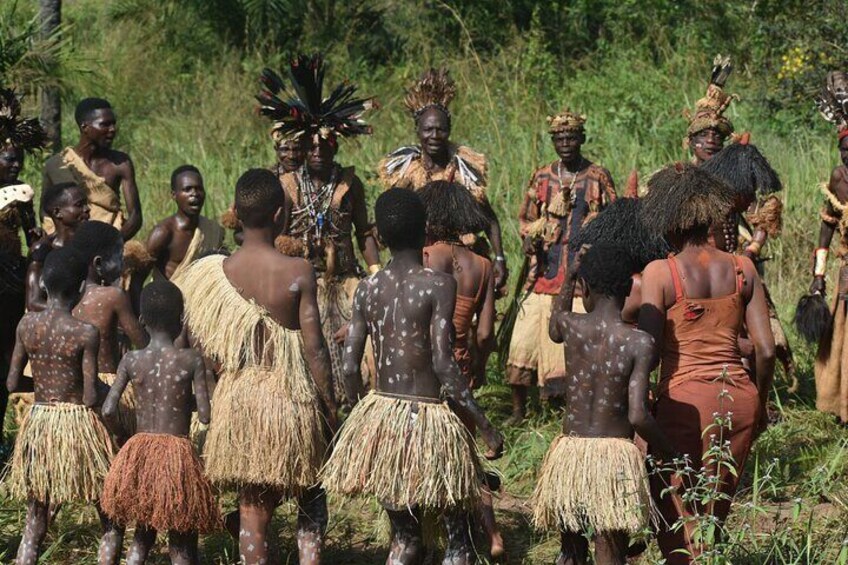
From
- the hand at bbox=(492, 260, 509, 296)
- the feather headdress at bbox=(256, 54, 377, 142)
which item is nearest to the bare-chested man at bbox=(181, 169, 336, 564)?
the feather headdress at bbox=(256, 54, 377, 142)

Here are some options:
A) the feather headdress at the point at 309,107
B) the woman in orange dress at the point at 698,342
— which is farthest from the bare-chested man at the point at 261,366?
the feather headdress at the point at 309,107

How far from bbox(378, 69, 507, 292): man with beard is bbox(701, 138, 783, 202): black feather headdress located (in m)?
1.41

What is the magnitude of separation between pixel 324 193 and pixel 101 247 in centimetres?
199

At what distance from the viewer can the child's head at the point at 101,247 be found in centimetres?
647

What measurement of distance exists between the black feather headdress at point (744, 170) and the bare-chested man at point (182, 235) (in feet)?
10.7

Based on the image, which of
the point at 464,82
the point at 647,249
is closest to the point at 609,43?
the point at 464,82

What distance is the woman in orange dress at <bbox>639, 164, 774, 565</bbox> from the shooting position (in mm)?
5355

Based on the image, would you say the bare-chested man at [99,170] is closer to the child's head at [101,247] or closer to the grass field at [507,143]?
the grass field at [507,143]

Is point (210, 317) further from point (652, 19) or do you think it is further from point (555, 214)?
point (652, 19)

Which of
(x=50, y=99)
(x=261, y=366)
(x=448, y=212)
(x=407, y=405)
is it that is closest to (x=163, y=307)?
(x=261, y=366)

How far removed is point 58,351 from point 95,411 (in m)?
0.32

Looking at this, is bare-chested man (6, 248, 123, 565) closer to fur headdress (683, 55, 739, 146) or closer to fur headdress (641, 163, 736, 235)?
fur headdress (641, 163, 736, 235)

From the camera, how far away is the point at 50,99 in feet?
42.3

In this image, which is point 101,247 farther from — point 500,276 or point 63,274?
point 500,276
